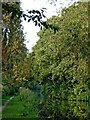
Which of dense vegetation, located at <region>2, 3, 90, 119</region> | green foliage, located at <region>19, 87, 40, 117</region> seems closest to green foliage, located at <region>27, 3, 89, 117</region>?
dense vegetation, located at <region>2, 3, 90, 119</region>

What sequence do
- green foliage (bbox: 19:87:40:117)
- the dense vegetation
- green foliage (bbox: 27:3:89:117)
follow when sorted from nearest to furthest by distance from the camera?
green foliage (bbox: 19:87:40:117) < the dense vegetation < green foliage (bbox: 27:3:89:117)

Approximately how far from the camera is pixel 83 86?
10539 mm

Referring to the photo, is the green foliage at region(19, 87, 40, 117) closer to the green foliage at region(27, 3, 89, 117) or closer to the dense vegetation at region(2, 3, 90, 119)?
the dense vegetation at region(2, 3, 90, 119)

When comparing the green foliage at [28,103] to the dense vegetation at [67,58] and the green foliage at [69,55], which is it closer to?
the dense vegetation at [67,58]

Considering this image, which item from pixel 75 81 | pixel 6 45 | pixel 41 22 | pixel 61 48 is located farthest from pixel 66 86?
pixel 41 22

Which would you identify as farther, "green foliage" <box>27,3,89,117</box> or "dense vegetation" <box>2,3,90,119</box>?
"green foliage" <box>27,3,89,117</box>

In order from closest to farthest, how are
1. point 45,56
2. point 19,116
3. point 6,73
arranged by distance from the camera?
1. point 19,116
2. point 6,73
3. point 45,56

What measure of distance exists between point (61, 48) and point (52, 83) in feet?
9.39

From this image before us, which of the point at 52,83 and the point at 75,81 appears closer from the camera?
the point at 75,81

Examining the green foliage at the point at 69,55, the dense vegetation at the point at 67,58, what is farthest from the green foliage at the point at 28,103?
the green foliage at the point at 69,55

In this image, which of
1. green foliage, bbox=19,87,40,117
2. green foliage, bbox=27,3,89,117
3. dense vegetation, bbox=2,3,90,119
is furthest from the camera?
green foliage, bbox=27,3,89,117

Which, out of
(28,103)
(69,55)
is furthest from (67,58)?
(28,103)

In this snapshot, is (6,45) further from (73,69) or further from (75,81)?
(75,81)

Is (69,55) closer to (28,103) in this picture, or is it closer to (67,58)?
(67,58)
